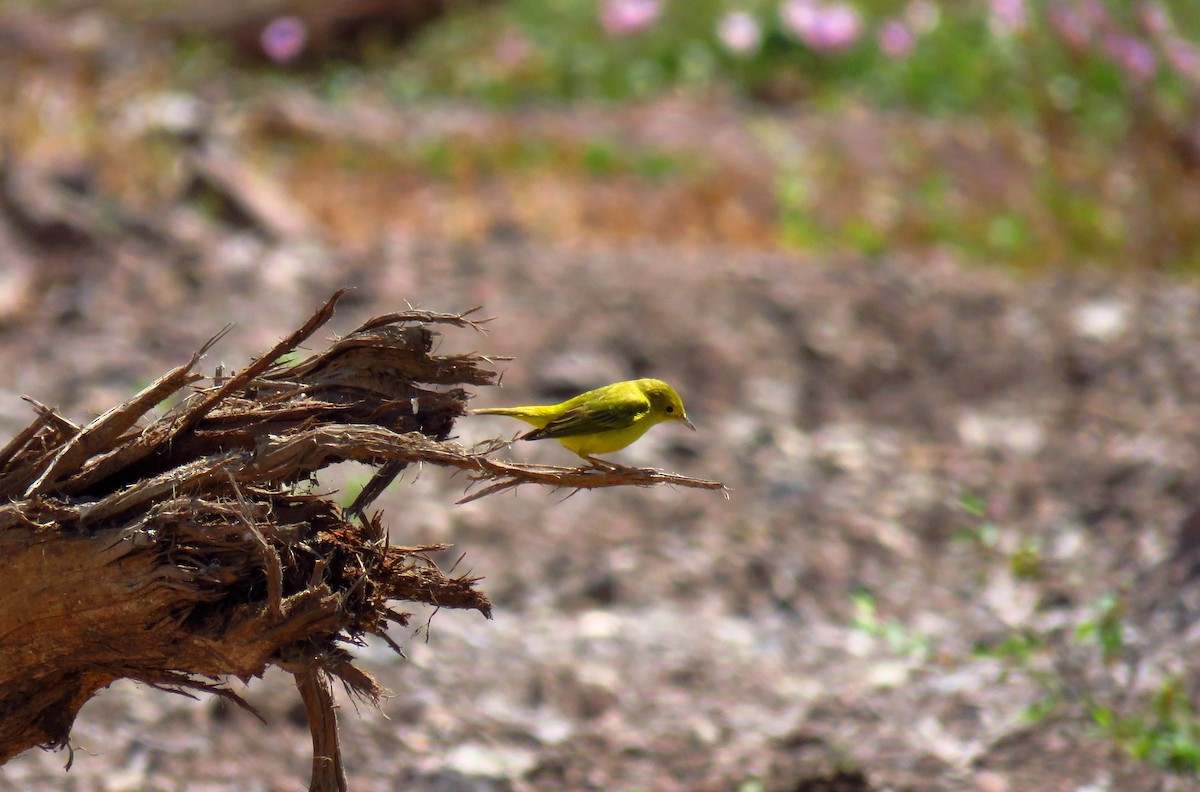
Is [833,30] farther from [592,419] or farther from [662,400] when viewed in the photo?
[592,419]

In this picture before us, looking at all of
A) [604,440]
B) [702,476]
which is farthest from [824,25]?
[604,440]

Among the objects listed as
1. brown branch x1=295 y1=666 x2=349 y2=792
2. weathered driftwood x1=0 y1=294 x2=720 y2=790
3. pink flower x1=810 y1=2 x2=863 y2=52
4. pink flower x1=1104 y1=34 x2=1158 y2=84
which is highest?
pink flower x1=810 y1=2 x2=863 y2=52

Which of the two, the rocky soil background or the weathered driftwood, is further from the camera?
the rocky soil background

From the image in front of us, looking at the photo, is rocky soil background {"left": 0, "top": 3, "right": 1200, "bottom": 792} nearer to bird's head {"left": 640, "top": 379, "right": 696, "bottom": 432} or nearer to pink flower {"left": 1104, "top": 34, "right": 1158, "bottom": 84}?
bird's head {"left": 640, "top": 379, "right": 696, "bottom": 432}

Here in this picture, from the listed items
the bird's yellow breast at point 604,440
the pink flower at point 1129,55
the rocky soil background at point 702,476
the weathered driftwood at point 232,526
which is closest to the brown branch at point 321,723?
the weathered driftwood at point 232,526

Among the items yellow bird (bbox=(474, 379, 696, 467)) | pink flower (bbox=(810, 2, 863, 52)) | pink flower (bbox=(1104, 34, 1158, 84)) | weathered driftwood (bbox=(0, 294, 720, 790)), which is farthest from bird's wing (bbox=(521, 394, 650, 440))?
pink flower (bbox=(810, 2, 863, 52))

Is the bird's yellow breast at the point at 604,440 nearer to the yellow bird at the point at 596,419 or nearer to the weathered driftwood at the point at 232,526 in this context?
the yellow bird at the point at 596,419

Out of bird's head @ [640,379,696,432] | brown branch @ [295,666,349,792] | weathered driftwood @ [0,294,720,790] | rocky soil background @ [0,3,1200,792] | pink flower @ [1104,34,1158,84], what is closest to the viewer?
weathered driftwood @ [0,294,720,790]
